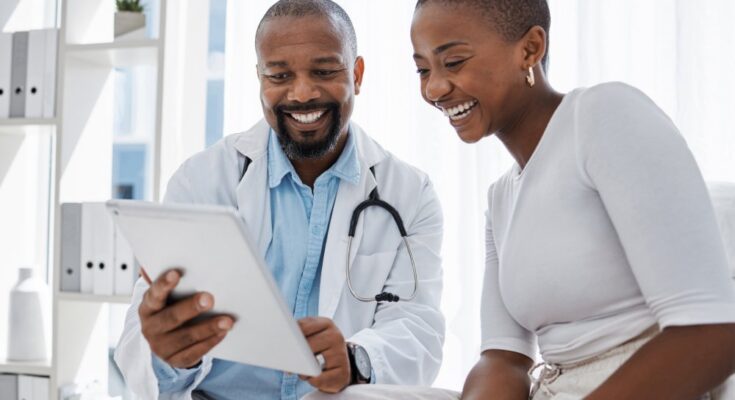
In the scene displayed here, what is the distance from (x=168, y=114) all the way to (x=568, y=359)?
1581mm

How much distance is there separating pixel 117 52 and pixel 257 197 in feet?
3.12

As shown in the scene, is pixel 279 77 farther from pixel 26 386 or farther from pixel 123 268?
pixel 26 386

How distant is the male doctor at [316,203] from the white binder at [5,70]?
40.9 inches

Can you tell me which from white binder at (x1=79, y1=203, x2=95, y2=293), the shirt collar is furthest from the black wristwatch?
white binder at (x1=79, y1=203, x2=95, y2=293)

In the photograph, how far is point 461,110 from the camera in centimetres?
119

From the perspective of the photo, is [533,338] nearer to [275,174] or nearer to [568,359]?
[568,359]

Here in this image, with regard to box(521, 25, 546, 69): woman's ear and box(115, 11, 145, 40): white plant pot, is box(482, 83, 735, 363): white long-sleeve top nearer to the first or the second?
box(521, 25, 546, 69): woman's ear

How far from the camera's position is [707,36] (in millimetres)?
2168

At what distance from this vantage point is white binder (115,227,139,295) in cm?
231

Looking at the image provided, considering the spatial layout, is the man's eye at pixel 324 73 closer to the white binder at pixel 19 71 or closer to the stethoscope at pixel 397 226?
the stethoscope at pixel 397 226

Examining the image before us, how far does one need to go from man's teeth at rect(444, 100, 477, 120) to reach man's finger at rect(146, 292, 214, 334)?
44 cm

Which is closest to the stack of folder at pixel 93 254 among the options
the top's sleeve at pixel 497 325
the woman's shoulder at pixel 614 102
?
the top's sleeve at pixel 497 325

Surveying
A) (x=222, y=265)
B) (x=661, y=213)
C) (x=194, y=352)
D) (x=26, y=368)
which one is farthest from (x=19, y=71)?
(x=661, y=213)

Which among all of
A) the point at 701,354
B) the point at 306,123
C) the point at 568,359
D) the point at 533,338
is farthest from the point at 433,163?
the point at 701,354
